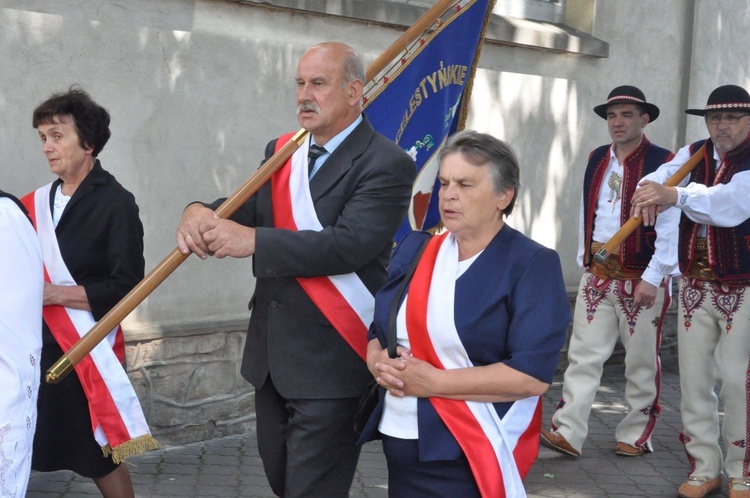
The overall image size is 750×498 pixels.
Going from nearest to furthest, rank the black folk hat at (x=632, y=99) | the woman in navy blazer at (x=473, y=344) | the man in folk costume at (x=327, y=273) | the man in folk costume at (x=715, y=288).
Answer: the woman in navy blazer at (x=473, y=344) → the man in folk costume at (x=327, y=273) → the man in folk costume at (x=715, y=288) → the black folk hat at (x=632, y=99)

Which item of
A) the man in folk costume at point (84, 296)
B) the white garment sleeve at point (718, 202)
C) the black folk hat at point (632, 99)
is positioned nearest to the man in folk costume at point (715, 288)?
the white garment sleeve at point (718, 202)

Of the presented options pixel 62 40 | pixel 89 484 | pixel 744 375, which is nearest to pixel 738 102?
pixel 744 375

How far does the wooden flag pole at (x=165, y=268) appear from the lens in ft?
11.9

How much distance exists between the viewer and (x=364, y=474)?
245 inches

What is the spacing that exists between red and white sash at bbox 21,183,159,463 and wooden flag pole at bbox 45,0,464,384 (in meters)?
0.71

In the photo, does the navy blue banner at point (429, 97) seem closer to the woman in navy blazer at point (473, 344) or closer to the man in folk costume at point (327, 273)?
the man in folk costume at point (327, 273)

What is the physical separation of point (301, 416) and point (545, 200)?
534cm

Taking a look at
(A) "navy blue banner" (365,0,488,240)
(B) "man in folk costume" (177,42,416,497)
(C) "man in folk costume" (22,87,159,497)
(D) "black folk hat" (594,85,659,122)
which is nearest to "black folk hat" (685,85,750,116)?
(D) "black folk hat" (594,85,659,122)

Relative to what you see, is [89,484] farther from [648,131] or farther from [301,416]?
[648,131]

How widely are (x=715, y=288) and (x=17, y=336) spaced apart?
4024 mm

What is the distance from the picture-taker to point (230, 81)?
6676 mm

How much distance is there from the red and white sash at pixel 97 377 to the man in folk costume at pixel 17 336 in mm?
1411

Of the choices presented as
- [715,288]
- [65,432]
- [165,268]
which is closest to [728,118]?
[715,288]

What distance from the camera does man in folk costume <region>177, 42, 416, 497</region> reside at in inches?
153
